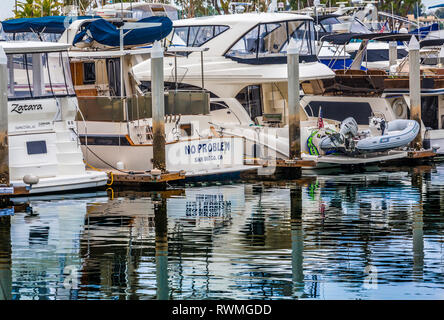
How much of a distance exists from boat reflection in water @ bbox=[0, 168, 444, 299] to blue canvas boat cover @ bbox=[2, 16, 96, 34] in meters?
5.56

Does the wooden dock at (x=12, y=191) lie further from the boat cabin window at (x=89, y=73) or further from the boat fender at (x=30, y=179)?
the boat cabin window at (x=89, y=73)

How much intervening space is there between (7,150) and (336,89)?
12.7 metres

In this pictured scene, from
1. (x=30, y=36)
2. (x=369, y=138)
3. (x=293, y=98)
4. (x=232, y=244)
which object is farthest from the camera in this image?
(x=30, y=36)

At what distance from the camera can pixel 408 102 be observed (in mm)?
27938

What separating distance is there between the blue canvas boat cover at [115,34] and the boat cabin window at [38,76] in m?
1.77

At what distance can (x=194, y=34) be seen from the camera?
27.4m

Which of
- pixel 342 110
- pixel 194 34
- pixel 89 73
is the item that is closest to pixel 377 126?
pixel 342 110

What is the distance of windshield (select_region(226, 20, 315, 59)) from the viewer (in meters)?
26.6

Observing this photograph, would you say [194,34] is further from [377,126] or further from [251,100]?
[377,126]

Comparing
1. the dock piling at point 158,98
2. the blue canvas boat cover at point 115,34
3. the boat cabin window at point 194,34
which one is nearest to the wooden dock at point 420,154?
the boat cabin window at point 194,34

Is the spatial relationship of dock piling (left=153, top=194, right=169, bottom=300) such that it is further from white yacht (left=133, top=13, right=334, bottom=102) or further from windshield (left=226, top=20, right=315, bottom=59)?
windshield (left=226, top=20, right=315, bottom=59)

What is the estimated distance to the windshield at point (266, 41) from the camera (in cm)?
2664

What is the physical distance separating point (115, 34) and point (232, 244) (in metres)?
8.26
